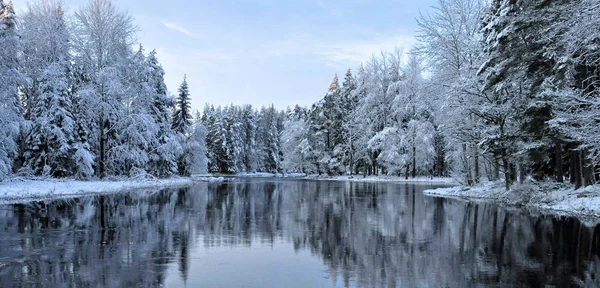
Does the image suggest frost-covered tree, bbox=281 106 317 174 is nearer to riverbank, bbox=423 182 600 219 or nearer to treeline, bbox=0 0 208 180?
treeline, bbox=0 0 208 180

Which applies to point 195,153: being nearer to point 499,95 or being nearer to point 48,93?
point 48,93

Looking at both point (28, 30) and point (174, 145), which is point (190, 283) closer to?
point (28, 30)

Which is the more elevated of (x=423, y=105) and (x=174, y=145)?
(x=423, y=105)

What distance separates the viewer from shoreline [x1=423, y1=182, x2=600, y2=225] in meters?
18.9

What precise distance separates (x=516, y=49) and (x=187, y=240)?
18676mm

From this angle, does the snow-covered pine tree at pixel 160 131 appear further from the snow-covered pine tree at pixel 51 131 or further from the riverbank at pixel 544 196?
the riverbank at pixel 544 196

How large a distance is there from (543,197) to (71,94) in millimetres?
34380

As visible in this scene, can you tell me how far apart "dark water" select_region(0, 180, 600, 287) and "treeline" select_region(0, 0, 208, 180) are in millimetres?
14291

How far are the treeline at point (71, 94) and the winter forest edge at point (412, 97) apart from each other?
0.34 ft

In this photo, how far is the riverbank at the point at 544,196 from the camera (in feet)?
62.5

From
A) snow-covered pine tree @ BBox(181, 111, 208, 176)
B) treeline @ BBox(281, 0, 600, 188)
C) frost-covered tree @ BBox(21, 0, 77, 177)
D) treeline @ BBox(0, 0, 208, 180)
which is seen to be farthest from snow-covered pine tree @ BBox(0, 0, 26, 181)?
snow-covered pine tree @ BBox(181, 111, 208, 176)

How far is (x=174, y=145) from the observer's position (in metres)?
49.3

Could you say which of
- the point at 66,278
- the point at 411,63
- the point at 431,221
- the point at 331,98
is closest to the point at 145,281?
the point at 66,278

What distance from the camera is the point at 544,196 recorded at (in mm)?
22922
